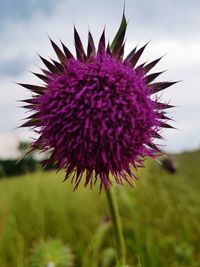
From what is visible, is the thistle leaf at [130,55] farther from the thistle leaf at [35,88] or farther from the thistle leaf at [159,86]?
the thistle leaf at [35,88]

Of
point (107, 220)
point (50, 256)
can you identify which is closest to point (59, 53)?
point (50, 256)

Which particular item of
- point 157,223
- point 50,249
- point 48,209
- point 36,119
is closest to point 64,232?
point 48,209

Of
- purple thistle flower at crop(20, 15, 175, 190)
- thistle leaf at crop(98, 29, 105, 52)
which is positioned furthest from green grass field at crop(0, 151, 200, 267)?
thistle leaf at crop(98, 29, 105, 52)

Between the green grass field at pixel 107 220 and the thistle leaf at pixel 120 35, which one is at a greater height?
the thistle leaf at pixel 120 35

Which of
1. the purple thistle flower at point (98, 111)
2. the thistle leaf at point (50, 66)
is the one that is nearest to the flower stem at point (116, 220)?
the purple thistle flower at point (98, 111)

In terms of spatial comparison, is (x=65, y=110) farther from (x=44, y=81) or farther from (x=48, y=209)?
(x=48, y=209)

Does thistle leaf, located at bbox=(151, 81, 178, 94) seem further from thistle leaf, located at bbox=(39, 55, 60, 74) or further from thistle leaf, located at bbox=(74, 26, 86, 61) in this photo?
thistle leaf, located at bbox=(39, 55, 60, 74)
